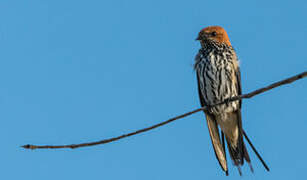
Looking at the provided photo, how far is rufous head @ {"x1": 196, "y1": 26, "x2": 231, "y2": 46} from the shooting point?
7.79 meters

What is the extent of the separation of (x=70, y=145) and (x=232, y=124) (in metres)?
4.96

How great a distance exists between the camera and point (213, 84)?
7.32m

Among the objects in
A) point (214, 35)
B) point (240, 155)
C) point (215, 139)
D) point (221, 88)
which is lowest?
point (240, 155)

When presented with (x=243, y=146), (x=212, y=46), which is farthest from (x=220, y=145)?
(x=212, y=46)

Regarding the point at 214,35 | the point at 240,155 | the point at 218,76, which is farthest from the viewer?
the point at 214,35

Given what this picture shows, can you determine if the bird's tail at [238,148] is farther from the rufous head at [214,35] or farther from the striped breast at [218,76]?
the rufous head at [214,35]

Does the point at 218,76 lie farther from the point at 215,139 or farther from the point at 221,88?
the point at 215,139

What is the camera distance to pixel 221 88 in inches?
288

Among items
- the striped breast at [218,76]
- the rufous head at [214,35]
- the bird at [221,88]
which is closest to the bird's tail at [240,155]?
the bird at [221,88]

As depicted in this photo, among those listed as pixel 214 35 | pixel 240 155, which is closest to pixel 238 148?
pixel 240 155

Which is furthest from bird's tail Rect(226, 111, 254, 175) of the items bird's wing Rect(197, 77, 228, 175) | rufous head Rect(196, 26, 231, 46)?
rufous head Rect(196, 26, 231, 46)

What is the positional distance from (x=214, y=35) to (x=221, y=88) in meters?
1.07

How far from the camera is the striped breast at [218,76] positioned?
7.27m

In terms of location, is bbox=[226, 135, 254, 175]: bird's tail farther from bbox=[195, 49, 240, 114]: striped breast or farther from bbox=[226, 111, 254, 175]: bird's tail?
bbox=[195, 49, 240, 114]: striped breast
